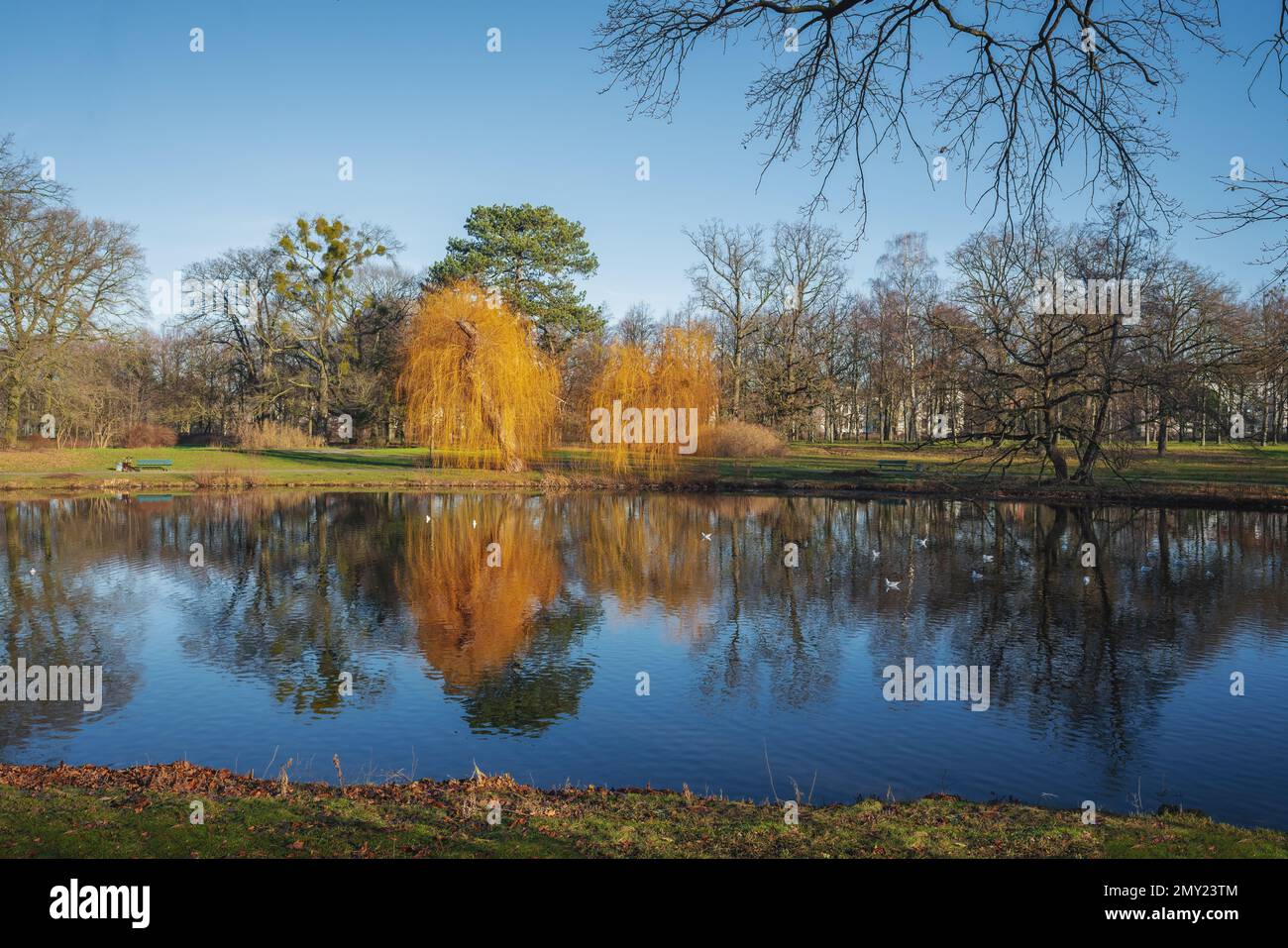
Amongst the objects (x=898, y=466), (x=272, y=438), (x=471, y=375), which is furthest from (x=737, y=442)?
(x=272, y=438)

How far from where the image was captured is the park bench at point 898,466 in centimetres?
3902

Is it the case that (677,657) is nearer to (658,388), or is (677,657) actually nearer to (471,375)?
(471,375)

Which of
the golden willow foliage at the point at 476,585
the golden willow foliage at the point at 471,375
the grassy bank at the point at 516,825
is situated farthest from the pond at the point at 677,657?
the golden willow foliage at the point at 471,375

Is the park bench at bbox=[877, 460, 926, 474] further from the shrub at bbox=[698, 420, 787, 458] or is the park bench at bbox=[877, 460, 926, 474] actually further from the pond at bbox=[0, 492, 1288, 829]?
the pond at bbox=[0, 492, 1288, 829]

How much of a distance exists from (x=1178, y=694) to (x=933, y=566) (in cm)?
839

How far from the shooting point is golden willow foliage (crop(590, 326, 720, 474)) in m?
35.6

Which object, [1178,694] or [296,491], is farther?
[296,491]

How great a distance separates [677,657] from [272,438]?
41.8 m

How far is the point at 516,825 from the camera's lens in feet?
18.3
